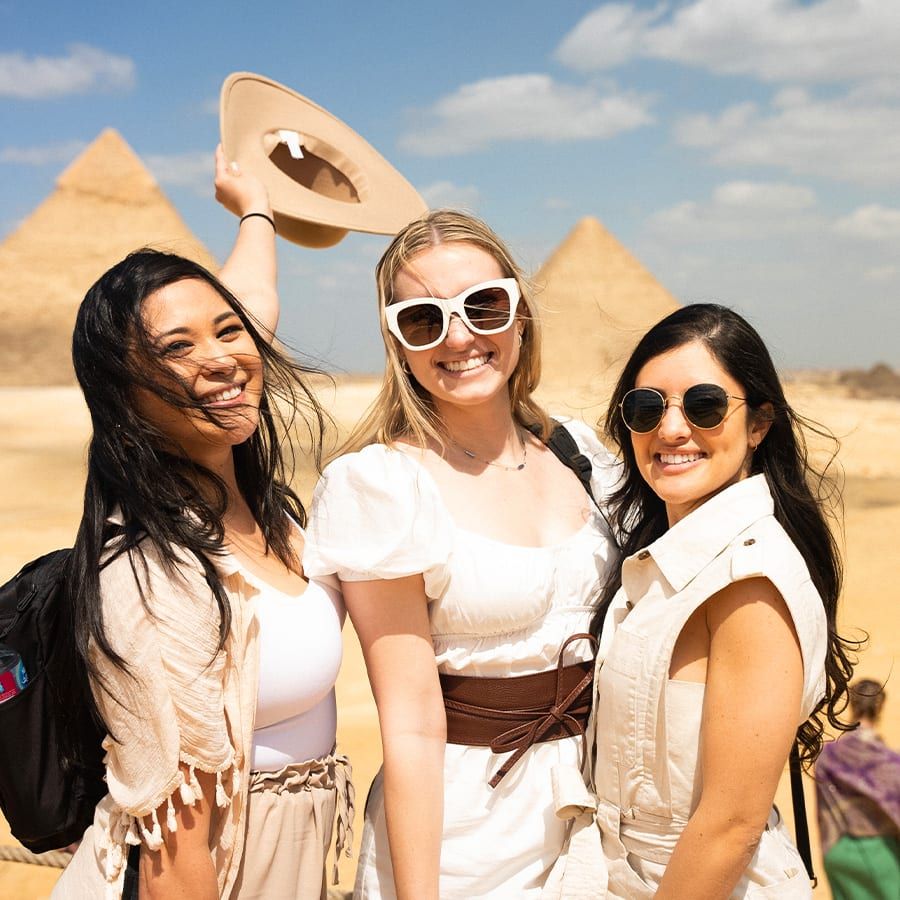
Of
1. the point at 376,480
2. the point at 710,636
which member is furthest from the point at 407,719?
the point at 710,636

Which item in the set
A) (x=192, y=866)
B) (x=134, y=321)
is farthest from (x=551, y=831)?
(x=134, y=321)

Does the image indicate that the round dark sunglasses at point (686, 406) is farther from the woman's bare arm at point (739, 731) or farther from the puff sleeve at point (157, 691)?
the puff sleeve at point (157, 691)

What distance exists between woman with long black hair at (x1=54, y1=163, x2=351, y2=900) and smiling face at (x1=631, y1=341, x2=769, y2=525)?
69 centimetres

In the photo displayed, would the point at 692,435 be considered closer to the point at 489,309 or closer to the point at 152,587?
the point at 489,309

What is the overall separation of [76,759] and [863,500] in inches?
832

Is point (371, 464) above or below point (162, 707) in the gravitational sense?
above

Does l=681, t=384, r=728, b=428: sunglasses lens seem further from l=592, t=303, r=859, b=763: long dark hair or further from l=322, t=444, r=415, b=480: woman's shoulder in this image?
l=322, t=444, r=415, b=480: woman's shoulder

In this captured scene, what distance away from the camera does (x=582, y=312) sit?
67.8 metres

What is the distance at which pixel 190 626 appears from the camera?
1.67 meters

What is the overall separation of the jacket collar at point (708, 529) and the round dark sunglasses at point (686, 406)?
0.43 feet

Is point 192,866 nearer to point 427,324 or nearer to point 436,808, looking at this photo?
point 436,808

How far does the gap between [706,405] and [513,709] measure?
2.23 feet

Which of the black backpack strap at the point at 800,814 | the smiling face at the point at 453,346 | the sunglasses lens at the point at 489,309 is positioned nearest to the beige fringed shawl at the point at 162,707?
the smiling face at the point at 453,346

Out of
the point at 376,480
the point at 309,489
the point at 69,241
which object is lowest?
the point at 309,489
